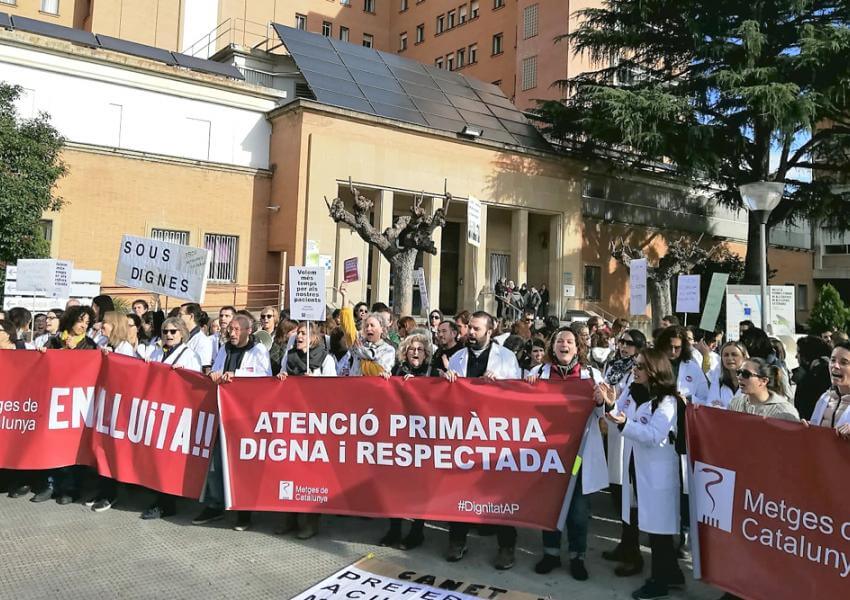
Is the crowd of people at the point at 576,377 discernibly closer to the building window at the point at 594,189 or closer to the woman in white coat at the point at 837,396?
the woman in white coat at the point at 837,396

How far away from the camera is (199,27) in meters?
41.4

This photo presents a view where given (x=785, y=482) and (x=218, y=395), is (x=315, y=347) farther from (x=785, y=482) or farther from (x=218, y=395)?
(x=785, y=482)

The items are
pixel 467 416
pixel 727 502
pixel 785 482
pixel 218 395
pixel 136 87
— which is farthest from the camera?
pixel 136 87

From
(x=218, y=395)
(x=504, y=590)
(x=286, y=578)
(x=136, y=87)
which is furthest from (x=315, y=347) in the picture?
(x=136, y=87)

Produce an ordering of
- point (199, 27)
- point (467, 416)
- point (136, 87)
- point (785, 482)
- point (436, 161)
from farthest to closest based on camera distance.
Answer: point (199, 27) < point (436, 161) < point (136, 87) < point (467, 416) < point (785, 482)

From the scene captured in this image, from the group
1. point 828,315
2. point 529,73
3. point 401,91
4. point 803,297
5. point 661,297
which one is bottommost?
point 828,315

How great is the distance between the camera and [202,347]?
263 inches

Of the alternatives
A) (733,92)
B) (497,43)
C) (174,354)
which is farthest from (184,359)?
(497,43)

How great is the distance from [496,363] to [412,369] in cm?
75

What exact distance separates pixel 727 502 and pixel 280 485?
350cm

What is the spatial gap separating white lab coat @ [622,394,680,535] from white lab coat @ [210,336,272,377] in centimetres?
338

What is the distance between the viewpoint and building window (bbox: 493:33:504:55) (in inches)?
1767

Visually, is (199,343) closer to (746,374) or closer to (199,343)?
(199,343)

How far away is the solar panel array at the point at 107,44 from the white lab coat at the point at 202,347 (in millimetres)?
22504
